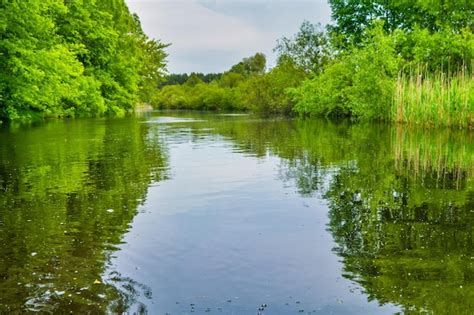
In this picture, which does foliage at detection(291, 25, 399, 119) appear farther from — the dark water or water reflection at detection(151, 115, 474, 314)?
the dark water

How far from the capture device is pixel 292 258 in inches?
218

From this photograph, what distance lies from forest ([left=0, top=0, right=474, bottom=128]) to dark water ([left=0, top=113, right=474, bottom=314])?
581 inches

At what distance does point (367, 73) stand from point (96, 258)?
3095 centimetres

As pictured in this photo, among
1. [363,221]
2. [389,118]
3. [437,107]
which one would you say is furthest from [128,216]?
[389,118]

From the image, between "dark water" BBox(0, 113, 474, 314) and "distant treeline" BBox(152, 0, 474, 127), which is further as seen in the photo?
"distant treeline" BBox(152, 0, 474, 127)

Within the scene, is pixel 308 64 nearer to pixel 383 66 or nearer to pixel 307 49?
pixel 307 49

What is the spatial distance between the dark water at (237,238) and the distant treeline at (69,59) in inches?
642

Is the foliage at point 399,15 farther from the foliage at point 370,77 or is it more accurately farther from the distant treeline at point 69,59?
the distant treeline at point 69,59

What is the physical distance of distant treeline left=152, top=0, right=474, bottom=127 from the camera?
24375mm

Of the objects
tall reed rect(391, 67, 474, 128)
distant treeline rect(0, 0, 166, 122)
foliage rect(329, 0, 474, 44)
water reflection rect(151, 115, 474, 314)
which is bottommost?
water reflection rect(151, 115, 474, 314)

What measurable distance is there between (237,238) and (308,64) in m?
55.2

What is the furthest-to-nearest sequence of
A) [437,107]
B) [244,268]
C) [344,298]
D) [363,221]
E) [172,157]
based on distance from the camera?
[437,107] → [172,157] → [363,221] → [244,268] → [344,298]

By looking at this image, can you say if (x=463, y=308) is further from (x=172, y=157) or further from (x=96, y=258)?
(x=172, y=157)

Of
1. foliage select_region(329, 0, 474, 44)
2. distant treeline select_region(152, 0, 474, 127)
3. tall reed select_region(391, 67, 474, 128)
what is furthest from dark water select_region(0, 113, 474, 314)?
foliage select_region(329, 0, 474, 44)
